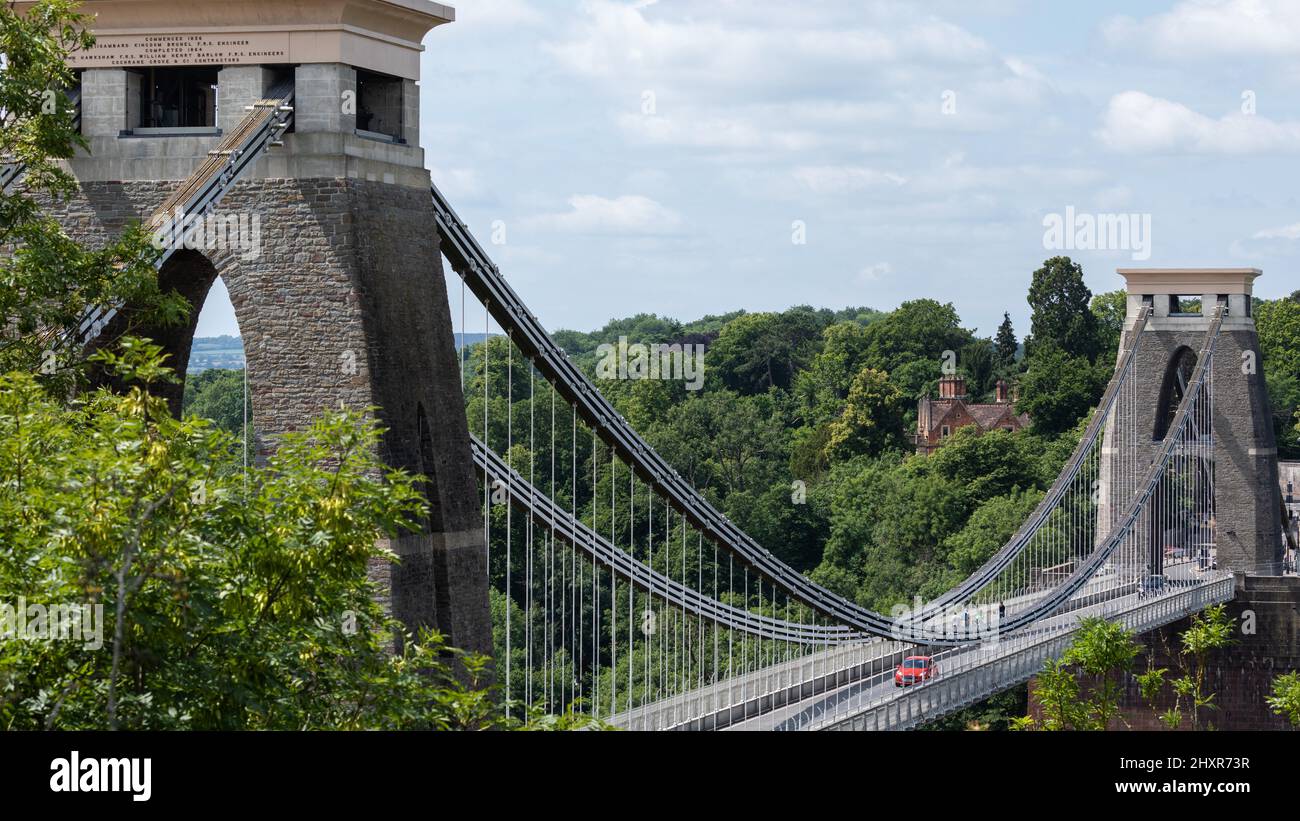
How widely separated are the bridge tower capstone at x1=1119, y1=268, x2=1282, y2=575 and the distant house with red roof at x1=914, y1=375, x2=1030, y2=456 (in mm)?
30568

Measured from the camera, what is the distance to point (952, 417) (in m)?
82.2

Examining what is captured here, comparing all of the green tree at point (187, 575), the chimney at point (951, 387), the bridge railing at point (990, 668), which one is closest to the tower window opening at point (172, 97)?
the green tree at point (187, 575)

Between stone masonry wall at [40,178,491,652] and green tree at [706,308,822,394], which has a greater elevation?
green tree at [706,308,822,394]

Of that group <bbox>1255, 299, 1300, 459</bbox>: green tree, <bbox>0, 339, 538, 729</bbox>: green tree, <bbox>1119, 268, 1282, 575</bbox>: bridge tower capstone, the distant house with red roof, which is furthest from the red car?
<bbox>1255, 299, 1300, 459</bbox>: green tree

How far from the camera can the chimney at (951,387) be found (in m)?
87.1

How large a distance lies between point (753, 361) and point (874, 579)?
3819 cm

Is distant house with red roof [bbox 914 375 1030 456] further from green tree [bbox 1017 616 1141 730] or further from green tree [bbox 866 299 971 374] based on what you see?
green tree [bbox 1017 616 1141 730]

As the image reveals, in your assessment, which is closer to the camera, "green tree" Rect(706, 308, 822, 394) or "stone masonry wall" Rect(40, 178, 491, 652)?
"stone masonry wall" Rect(40, 178, 491, 652)

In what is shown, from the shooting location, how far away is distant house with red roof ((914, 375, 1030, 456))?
269 feet

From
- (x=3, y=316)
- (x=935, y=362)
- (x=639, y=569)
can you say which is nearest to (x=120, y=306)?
(x=3, y=316)

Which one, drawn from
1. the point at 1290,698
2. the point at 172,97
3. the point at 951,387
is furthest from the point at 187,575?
the point at 951,387

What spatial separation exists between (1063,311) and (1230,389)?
138ft

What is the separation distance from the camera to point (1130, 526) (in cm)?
4475

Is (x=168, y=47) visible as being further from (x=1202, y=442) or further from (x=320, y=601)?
(x=1202, y=442)
